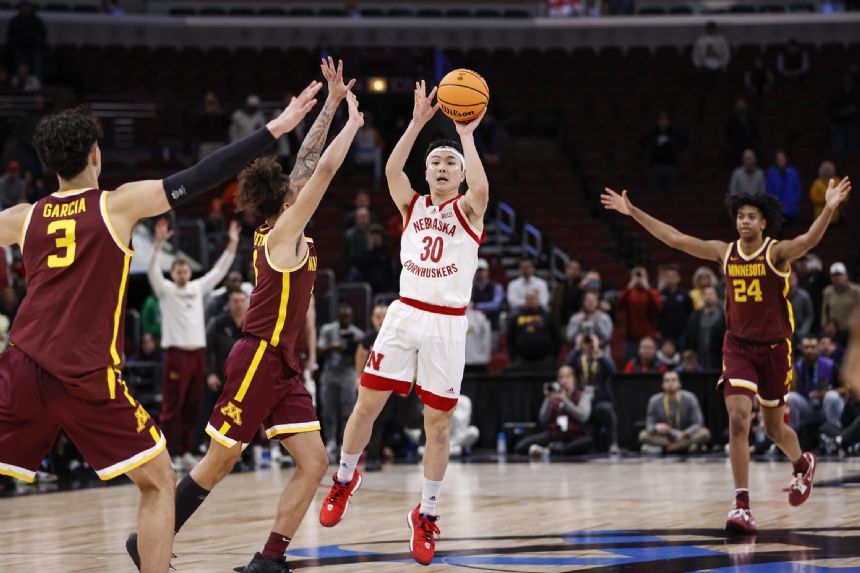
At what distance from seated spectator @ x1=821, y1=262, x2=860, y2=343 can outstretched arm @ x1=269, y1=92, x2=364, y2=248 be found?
10.6 metres

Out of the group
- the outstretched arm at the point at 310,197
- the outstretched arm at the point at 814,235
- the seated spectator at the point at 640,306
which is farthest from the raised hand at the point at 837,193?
the seated spectator at the point at 640,306

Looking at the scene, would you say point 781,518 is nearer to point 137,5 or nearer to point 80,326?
point 80,326

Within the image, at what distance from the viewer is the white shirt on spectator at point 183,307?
13539 millimetres

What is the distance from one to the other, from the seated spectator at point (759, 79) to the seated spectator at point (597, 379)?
10.5 meters

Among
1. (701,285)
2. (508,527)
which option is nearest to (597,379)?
(701,285)

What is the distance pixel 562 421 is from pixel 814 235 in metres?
7.40

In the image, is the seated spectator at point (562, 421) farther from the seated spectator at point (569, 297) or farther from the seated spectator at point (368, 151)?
the seated spectator at point (368, 151)

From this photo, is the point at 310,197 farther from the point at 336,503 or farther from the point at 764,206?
the point at 764,206

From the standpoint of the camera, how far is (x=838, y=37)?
2706 cm

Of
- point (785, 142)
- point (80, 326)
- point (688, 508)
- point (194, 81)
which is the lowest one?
point (688, 508)

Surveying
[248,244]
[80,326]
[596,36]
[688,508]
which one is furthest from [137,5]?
[80,326]

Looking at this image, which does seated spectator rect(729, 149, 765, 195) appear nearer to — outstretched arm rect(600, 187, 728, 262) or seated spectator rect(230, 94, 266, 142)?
seated spectator rect(230, 94, 266, 142)

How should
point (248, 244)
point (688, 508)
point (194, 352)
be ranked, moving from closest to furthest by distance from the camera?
point (688, 508)
point (194, 352)
point (248, 244)

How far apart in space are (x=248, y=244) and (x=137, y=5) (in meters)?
11.6
